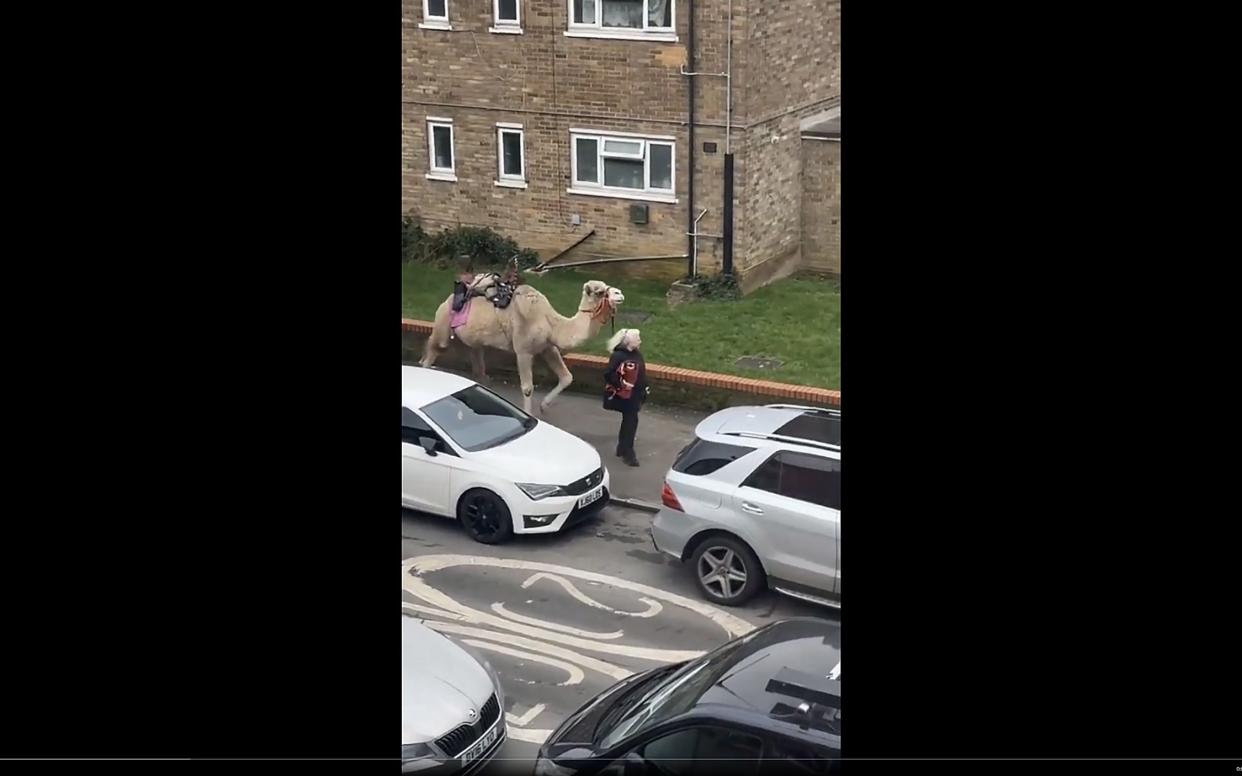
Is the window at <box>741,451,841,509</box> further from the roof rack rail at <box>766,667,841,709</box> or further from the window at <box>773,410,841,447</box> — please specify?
the roof rack rail at <box>766,667,841,709</box>

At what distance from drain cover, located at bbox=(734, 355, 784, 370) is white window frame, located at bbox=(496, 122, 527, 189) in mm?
917

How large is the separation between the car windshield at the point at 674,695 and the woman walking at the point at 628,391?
2.21ft

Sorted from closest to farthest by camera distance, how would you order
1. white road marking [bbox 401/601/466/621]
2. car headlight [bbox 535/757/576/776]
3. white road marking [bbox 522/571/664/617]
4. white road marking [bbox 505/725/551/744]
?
car headlight [bbox 535/757/576/776] < white road marking [bbox 505/725/551/744] < white road marking [bbox 522/571/664/617] < white road marking [bbox 401/601/466/621]

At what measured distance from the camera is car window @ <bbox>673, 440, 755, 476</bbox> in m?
4.65

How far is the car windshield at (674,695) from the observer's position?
426 cm

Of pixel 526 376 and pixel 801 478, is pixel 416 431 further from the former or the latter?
pixel 801 478

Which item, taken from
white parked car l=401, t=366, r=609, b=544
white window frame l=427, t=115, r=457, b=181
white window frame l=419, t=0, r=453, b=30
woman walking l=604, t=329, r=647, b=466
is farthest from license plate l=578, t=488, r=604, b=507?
white window frame l=419, t=0, r=453, b=30

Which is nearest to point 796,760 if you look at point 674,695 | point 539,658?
point 674,695

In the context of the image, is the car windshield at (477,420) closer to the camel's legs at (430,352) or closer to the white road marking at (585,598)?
the camel's legs at (430,352)

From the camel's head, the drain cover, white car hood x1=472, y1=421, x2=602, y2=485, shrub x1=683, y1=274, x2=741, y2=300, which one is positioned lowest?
white car hood x1=472, y1=421, x2=602, y2=485

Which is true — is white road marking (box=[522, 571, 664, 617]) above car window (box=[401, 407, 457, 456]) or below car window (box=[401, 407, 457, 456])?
below

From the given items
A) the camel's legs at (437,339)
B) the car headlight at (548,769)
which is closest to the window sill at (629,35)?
the camel's legs at (437,339)
